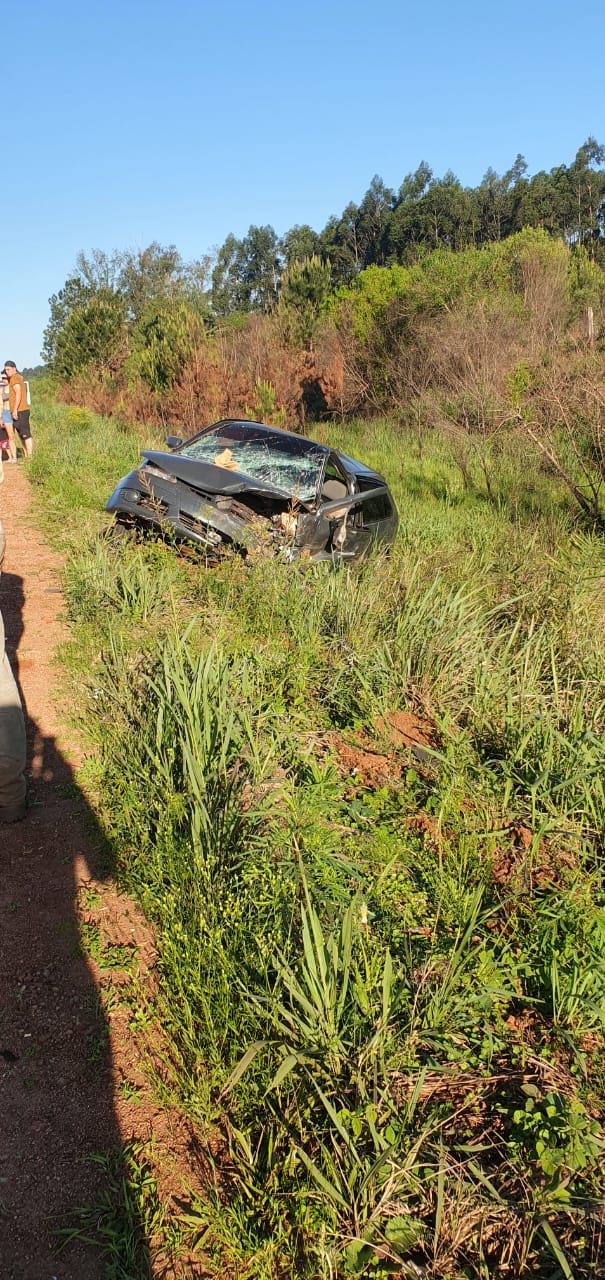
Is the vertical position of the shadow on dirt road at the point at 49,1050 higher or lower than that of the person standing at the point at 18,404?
lower

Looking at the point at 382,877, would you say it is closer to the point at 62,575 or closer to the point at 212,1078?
the point at 212,1078

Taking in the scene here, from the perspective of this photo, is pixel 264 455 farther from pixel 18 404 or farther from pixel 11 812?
pixel 18 404

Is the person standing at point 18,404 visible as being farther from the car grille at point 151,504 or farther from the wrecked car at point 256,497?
the car grille at point 151,504

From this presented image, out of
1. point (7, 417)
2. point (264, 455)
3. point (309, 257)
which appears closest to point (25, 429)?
point (7, 417)

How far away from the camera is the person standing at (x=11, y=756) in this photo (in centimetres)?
337

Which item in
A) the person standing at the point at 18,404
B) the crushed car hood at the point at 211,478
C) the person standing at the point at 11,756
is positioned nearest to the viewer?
the person standing at the point at 11,756

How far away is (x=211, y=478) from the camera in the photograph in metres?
6.59

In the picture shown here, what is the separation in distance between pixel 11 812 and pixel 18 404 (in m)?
12.4

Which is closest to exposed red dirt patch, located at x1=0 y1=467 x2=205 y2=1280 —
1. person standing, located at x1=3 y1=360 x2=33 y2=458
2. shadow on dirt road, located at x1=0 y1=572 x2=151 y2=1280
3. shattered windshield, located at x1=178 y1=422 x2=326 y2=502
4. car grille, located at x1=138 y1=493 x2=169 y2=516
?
shadow on dirt road, located at x1=0 y1=572 x2=151 y2=1280

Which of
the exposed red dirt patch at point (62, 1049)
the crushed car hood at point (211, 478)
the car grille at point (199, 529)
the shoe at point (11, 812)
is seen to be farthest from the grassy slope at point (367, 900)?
the crushed car hood at point (211, 478)

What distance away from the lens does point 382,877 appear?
Result: 8.93 ft

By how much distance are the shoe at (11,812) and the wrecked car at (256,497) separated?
2590 mm

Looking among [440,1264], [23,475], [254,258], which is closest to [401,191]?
[254,258]

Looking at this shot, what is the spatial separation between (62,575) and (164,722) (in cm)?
394
